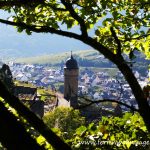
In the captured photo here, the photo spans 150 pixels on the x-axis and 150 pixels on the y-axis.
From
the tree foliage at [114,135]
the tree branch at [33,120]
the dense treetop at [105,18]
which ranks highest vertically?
the dense treetop at [105,18]

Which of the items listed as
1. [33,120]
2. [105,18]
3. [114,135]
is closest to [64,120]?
[105,18]

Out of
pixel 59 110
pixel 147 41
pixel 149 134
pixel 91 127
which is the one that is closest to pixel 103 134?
pixel 91 127

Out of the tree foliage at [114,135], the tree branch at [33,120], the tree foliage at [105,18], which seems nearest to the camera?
the tree branch at [33,120]

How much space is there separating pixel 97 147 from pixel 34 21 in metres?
3.99

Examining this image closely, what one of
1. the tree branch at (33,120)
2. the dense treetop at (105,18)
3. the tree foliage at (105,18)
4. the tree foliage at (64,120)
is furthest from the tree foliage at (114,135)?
the tree foliage at (64,120)

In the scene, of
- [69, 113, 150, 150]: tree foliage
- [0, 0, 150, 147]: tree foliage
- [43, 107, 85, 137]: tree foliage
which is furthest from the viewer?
[43, 107, 85, 137]: tree foliage

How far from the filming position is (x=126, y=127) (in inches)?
287

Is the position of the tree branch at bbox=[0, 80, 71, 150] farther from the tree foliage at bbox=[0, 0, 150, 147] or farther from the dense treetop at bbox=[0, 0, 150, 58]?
the dense treetop at bbox=[0, 0, 150, 58]

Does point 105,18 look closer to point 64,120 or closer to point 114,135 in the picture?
point 114,135

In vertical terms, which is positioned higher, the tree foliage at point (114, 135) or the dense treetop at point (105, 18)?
the dense treetop at point (105, 18)

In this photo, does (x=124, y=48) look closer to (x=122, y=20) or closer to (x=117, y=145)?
(x=122, y=20)

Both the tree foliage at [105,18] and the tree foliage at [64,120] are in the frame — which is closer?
the tree foliage at [105,18]

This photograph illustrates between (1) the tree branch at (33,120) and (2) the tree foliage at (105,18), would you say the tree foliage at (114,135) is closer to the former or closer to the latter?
(2) the tree foliage at (105,18)

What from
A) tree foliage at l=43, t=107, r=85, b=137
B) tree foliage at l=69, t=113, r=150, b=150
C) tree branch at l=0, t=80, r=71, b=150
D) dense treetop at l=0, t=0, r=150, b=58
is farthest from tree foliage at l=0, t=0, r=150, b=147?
tree foliage at l=43, t=107, r=85, b=137
